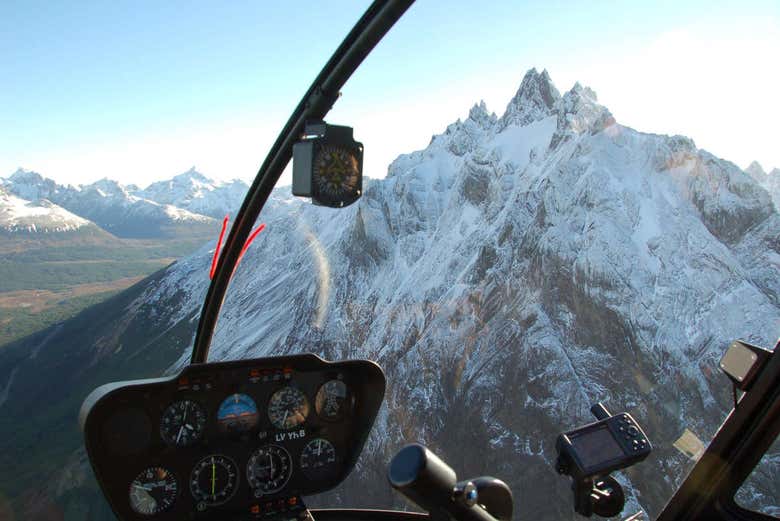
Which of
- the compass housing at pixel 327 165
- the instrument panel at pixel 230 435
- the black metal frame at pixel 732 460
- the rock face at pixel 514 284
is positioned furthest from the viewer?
the rock face at pixel 514 284

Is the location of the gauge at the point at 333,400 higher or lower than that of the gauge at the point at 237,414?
higher

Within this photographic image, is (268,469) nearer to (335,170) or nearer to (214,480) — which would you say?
(214,480)

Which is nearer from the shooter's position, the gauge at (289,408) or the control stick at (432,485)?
the control stick at (432,485)

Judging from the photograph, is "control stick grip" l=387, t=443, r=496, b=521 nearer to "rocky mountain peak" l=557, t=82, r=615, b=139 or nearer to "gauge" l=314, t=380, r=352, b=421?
"gauge" l=314, t=380, r=352, b=421

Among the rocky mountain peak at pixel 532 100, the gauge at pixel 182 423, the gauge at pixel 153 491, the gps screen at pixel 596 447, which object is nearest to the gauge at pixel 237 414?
the gauge at pixel 182 423

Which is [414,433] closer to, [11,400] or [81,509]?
[81,509]

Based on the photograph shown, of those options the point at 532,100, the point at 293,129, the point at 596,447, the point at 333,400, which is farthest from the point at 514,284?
the point at 596,447

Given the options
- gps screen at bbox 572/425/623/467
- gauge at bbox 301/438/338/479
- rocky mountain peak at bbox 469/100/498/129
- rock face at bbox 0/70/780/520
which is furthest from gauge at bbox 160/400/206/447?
rocky mountain peak at bbox 469/100/498/129

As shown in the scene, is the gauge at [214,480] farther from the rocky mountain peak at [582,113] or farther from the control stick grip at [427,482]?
the rocky mountain peak at [582,113]
